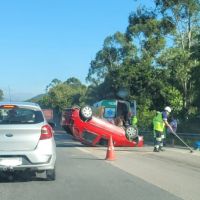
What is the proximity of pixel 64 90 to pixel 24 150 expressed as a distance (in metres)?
119

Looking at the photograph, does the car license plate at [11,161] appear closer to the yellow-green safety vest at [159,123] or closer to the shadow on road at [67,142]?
the yellow-green safety vest at [159,123]

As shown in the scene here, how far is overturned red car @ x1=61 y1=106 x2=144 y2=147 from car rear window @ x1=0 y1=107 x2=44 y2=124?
12.7m

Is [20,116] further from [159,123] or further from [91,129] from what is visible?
[91,129]

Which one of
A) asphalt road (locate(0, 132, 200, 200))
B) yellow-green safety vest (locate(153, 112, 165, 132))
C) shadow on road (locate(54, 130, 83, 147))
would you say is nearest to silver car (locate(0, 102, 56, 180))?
asphalt road (locate(0, 132, 200, 200))

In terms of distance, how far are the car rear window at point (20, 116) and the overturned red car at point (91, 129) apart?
1270 centimetres

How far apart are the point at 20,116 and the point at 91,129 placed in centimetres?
1320

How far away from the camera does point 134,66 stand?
5903cm

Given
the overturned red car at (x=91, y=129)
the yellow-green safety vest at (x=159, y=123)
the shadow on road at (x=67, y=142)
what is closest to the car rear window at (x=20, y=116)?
the yellow-green safety vest at (x=159, y=123)

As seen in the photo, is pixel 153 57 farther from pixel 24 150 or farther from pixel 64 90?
pixel 64 90

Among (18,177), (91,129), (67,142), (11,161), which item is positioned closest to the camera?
(11,161)

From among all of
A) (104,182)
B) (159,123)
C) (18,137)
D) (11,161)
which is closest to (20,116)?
(18,137)

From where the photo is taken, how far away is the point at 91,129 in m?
25.6

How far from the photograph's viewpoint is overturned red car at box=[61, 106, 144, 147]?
2541 centimetres

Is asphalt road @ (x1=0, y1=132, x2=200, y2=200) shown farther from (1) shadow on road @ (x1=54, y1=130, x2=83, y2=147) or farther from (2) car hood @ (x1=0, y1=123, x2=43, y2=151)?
(1) shadow on road @ (x1=54, y1=130, x2=83, y2=147)
